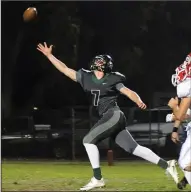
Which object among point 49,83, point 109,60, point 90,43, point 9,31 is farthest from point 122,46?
point 109,60

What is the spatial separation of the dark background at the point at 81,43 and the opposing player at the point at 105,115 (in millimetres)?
15133

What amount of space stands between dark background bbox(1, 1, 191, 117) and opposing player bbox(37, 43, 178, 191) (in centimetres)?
1513

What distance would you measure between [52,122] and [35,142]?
3.20 ft

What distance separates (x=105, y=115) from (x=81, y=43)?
16753 mm

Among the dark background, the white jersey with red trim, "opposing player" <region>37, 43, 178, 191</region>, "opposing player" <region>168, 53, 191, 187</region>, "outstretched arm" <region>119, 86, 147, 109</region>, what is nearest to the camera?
"opposing player" <region>168, 53, 191, 187</region>

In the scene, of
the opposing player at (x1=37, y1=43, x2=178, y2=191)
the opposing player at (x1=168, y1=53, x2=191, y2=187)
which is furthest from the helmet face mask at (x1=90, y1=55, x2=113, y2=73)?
the opposing player at (x1=168, y1=53, x2=191, y2=187)

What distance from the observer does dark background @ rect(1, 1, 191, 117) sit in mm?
25188

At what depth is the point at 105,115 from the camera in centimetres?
955

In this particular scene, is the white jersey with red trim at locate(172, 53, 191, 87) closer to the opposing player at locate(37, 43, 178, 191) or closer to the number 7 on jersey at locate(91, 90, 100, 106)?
the opposing player at locate(37, 43, 178, 191)

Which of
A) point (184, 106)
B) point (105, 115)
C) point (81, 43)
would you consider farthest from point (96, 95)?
point (81, 43)

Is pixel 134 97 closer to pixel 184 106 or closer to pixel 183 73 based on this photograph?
pixel 183 73

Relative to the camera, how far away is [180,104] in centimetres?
798

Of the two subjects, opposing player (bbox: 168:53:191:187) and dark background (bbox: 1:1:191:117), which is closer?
opposing player (bbox: 168:53:191:187)

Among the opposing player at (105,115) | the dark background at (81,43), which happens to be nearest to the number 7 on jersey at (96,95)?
the opposing player at (105,115)
